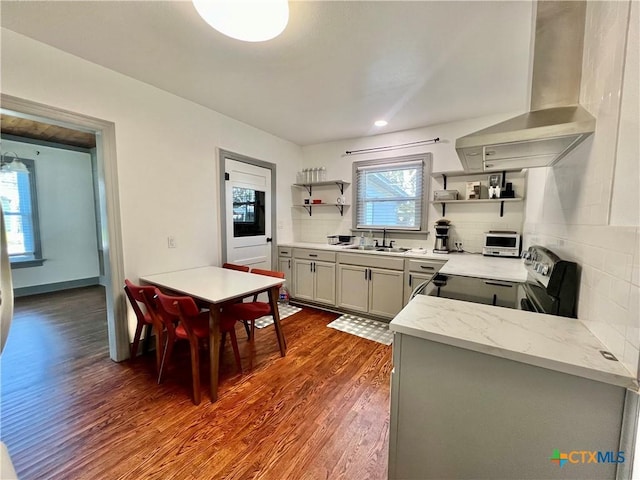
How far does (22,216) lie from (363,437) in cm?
599

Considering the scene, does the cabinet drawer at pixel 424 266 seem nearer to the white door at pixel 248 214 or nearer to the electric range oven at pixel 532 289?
the electric range oven at pixel 532 289

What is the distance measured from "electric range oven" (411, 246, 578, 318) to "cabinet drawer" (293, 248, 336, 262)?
1.76 m

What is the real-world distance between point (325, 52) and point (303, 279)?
9.04 ft

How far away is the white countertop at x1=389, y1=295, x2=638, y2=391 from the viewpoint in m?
0.81

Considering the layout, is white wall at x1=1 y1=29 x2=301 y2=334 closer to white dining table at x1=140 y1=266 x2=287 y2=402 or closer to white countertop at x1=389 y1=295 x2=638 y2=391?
white dining table at x1=140 y1=266 x2=287 y2=402

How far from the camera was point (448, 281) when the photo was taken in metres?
1.84

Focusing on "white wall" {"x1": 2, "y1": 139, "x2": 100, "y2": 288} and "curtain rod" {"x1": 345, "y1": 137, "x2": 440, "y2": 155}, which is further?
"white wall" {"x1": 2, "y1": 139, "x2": 100, "y2": 288}

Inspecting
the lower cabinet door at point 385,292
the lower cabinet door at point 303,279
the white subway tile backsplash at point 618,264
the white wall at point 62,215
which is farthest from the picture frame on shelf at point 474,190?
the white wall at point 62,215

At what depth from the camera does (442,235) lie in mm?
3266

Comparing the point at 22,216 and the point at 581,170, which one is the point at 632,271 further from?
the point at 22,216

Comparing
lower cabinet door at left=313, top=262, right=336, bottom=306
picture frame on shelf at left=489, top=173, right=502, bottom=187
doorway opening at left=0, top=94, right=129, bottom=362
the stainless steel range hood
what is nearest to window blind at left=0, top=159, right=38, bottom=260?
doorway opening at left=0, top=94, right=129, bottom=362

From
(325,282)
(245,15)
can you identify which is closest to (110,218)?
(245,15)

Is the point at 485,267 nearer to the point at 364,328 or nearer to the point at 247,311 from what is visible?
the point at 364,328

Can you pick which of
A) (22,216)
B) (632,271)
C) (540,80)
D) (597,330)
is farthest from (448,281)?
(22,216)
